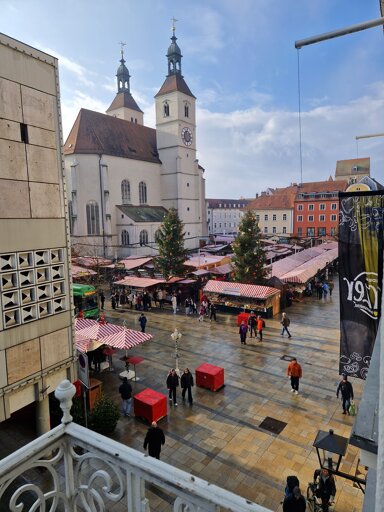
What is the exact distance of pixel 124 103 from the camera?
66438mm

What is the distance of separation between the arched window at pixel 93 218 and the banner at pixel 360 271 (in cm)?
4262

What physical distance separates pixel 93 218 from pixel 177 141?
62.5 ft

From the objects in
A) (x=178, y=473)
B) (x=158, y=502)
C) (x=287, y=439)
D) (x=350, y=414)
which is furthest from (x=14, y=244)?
(x=350, y=414)

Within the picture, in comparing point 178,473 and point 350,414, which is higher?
point 178,473

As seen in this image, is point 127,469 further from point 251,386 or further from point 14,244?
point 251,386

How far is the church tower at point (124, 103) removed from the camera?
66562mm

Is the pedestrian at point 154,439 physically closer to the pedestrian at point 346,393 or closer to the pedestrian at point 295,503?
the pedestrian at point 295,503

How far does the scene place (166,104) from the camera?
180 feet

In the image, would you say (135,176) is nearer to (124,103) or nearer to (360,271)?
(124,103)

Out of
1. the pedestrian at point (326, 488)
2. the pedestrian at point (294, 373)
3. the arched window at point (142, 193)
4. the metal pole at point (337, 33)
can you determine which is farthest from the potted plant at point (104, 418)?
the arched window at point (142, 193)

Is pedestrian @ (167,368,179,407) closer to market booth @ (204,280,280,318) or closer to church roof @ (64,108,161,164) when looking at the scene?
market booth @ (204,280,280,318)

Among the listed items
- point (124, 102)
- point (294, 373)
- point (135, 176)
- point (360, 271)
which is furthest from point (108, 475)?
point (124, 102)

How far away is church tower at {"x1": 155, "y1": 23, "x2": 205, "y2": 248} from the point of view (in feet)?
179

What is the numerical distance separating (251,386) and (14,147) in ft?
35.8
